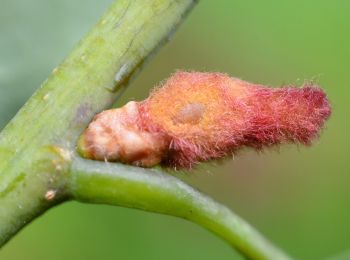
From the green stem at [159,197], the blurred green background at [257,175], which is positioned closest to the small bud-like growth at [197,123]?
the green stem at [159,197]

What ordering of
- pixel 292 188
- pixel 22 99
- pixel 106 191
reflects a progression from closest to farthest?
pixel 106 191 < pixel 22 99 < pixel 292 188

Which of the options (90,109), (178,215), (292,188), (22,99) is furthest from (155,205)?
(292,188)

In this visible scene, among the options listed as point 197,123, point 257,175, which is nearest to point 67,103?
point 197,123

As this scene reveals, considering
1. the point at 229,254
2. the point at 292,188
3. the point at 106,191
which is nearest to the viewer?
the point at 106,191

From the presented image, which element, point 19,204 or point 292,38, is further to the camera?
point 292,38

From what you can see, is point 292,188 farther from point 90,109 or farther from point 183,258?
point 90,109

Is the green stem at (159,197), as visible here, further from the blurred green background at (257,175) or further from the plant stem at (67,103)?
the blurred green background at (257,175)

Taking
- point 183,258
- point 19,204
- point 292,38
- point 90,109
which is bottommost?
point 19,204
